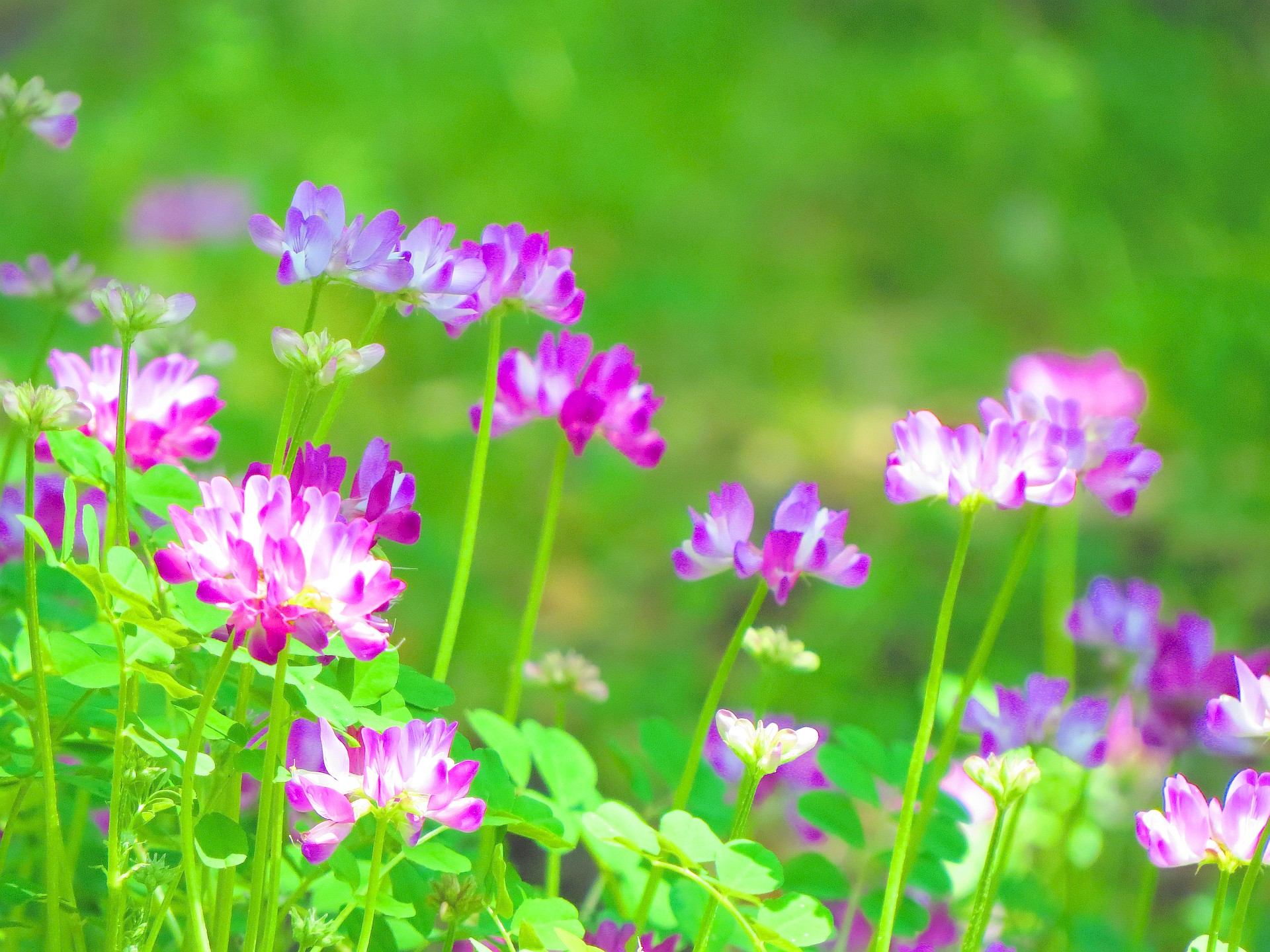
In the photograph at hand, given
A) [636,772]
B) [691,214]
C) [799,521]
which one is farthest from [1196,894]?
[691,214]

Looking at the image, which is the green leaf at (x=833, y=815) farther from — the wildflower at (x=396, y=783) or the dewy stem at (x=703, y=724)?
the wildflower at (x=396, y=783)

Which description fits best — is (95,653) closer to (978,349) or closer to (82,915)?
(82,915)

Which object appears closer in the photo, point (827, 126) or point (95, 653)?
point (95, 653)

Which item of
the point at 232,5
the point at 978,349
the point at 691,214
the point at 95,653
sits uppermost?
the point at 232,5

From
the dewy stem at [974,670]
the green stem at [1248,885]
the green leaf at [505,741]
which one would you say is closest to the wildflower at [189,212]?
the green leaf at [505,741]

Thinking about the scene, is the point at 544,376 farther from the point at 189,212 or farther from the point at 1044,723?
the point at 189,212

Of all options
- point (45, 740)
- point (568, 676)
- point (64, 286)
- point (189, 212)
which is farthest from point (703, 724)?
point (189, 212)
